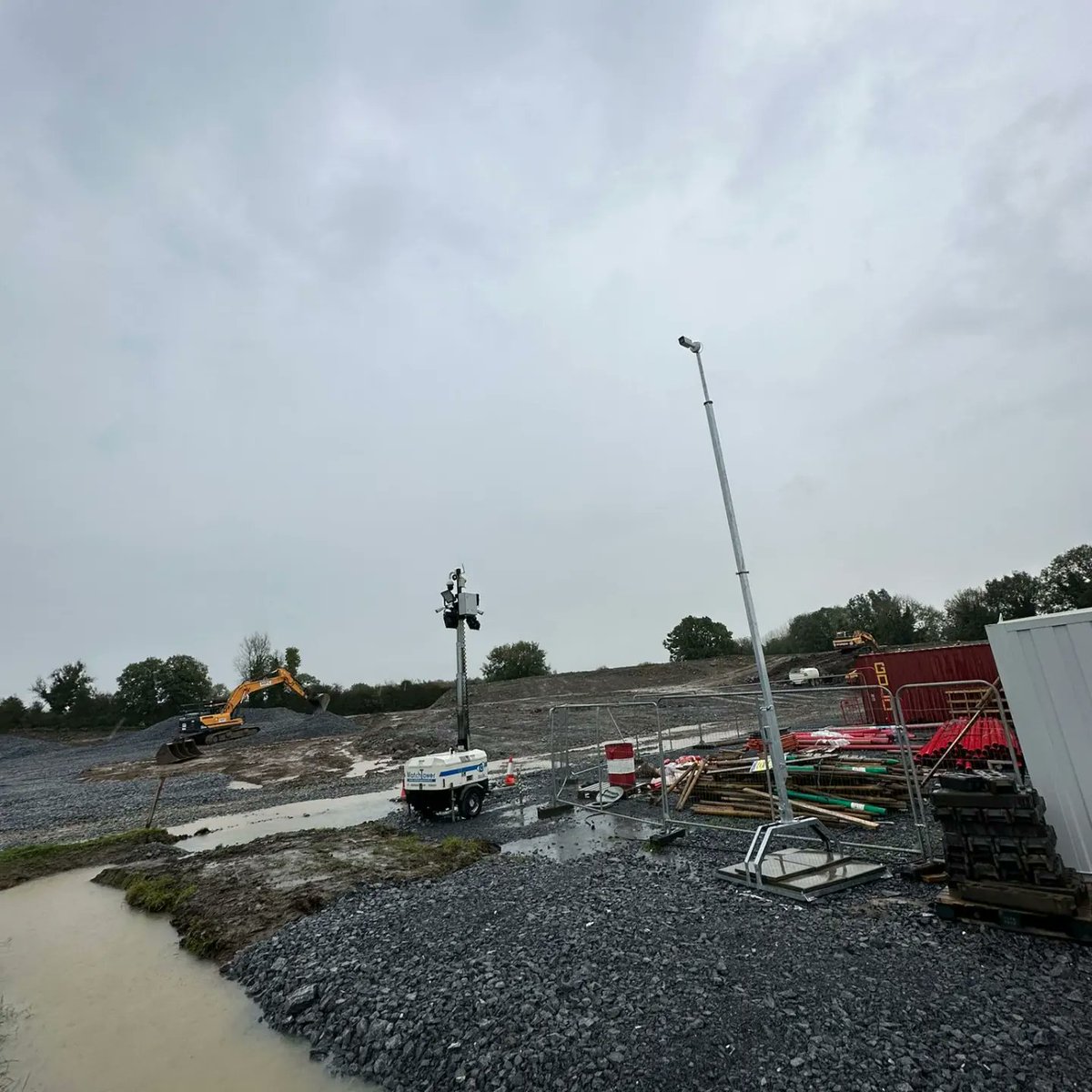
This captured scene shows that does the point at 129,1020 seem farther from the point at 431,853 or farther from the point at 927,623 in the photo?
the point at 927,623

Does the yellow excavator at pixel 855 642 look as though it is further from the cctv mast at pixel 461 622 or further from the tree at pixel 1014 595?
the cctv mast at pixel 461 622

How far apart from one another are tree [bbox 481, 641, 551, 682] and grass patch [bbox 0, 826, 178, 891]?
217ft

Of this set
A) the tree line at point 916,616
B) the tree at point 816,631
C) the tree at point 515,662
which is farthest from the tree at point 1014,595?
the tree at point 515,662

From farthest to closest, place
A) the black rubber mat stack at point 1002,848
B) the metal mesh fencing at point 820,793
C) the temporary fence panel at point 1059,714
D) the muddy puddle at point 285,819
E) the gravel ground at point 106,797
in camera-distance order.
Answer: the gravel ground at point 106,797 → the muddy puddle at point 285,819 → the metal mesh fencing at point 820,793 → the temporary fence panel at point 1059,714 → the black rubber mat stack at point 1002,848

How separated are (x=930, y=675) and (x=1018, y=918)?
2016 cm

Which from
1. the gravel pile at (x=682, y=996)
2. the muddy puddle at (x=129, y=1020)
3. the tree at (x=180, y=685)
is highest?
the tree at (x=180, y=685)

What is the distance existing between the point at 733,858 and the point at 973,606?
260ft

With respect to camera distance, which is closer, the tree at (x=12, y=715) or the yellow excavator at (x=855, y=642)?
the yellow excavator at (x=855, y=642)

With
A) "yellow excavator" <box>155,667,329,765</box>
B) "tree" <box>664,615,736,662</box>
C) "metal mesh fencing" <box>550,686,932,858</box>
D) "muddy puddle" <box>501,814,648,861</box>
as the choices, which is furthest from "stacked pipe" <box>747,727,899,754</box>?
"tree" <box>664,615,736,662</box>

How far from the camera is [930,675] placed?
22688 mm

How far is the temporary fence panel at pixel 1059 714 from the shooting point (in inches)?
229

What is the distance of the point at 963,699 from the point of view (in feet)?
63.7

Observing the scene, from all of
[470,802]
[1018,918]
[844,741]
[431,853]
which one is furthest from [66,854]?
[844,741]

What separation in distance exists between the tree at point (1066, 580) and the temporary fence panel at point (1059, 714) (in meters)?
71.6
